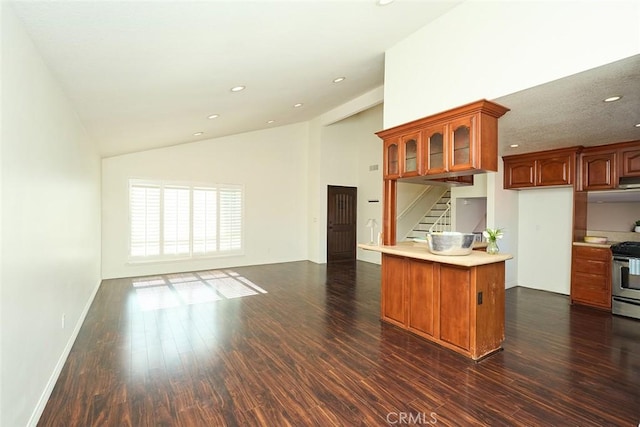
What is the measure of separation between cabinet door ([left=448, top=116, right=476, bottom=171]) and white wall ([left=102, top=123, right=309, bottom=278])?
17.9ft

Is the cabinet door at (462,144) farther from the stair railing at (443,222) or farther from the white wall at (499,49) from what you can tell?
the stair railing at (443,222)

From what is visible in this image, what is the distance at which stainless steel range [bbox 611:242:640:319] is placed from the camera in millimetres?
3977

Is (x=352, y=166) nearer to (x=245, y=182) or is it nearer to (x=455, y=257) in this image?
(x=245, y=182)

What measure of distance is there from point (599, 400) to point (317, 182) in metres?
6.62

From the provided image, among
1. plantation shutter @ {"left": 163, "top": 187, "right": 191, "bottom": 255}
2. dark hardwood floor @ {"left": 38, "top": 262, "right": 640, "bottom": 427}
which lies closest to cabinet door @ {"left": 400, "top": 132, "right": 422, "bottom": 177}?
dark hardwood floor @ {"left": 38, "top": 262, "right": 640, "bottom": 427}

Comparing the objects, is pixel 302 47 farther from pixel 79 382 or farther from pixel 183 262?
pixel 183 262

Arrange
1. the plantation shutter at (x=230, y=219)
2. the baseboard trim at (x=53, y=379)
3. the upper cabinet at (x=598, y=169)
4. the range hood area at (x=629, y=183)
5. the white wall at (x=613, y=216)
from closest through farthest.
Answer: the baseboard trim at (x=53, y=379) < the range hood area at (x=629, y=183) < the upper cabinet at (x=598, y=169) < the white wall at (x=613, y=216) < the plantation shutter at (x=230, y=219)

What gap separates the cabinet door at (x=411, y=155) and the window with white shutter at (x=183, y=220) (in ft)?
15.7

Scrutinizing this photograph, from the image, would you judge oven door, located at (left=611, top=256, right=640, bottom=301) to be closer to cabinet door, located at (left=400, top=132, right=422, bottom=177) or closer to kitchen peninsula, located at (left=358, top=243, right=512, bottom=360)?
kitchen peninsula, located at (left=358, top=243, right=512, bottom=360)

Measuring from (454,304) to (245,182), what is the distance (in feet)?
18.7

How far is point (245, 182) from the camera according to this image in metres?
7.49

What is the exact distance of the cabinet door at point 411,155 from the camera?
3.42 metres

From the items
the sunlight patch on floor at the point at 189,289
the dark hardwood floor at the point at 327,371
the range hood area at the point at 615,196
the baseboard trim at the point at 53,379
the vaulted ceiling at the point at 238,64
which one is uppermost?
the vaulted ceiling at the point at 238,64

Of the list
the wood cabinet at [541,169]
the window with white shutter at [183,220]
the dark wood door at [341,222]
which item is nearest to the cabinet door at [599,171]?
the wood cabinet at [541,169]
